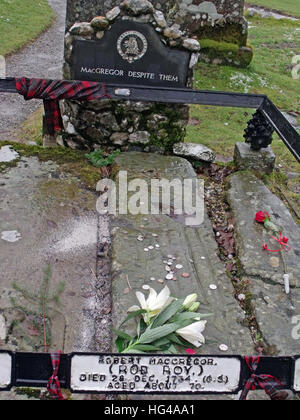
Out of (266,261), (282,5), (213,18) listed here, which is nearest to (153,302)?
(266,261)

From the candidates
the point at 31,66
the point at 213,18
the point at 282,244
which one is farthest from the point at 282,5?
the point at 282,244

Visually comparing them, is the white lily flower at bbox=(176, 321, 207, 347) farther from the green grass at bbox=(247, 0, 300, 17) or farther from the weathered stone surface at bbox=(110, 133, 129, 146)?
the green grass at bbox=(247, 0, 300, 17)

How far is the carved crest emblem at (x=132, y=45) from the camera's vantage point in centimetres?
542

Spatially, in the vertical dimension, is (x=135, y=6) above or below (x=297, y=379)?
above

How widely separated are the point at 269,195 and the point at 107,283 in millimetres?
2112

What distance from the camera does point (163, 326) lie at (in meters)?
3.25

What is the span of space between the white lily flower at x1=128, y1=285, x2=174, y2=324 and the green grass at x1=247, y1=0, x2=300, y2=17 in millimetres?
18362

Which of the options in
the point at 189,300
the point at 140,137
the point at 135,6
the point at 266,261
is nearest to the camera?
the point at 189,300

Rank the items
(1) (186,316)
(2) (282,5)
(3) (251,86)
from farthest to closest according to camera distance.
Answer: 1. (2) (282,5)
2. (3) (251,86)
3. (1) (186,316)

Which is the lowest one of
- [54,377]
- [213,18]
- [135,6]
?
[54,377]

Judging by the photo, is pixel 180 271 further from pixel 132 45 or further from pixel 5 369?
pixel 132 45

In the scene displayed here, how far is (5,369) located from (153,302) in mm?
1114

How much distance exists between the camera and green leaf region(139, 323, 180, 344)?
320 centimetres

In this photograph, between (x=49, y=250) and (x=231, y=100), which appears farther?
(x=231, y=100)
